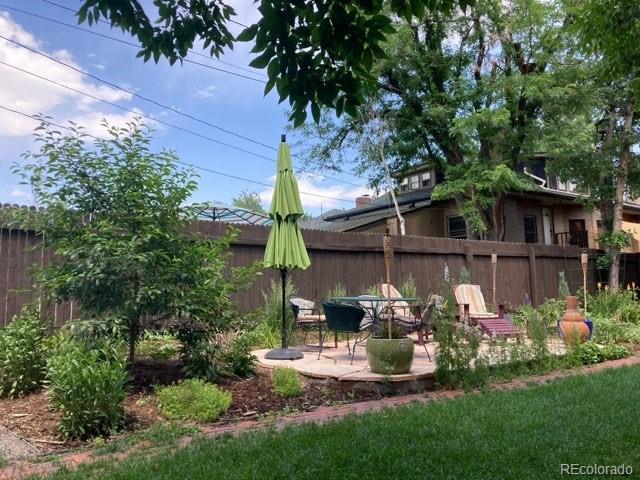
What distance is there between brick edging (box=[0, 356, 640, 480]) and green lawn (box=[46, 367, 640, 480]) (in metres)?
0.19

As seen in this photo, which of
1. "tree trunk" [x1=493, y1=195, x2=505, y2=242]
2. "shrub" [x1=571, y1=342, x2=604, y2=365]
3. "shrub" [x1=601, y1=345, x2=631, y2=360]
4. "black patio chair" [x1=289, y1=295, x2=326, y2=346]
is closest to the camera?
"shrub" [x1=571, y1=342, x2=604, y2=365]

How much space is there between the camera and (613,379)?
17.3 feet

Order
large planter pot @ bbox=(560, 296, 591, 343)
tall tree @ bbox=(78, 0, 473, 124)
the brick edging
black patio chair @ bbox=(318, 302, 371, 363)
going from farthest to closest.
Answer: large planter pot @ bbox=(560, 296, 591, 343)
black patio chair @ bbox=(318, 302, 371, 363)
the brick edging
tall tree @ bbox=(78, 0, 473, 124)

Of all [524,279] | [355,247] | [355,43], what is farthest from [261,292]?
[524,279]

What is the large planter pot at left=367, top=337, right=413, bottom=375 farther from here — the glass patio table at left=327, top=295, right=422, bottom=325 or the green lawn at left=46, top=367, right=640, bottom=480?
the green lawn at left=46, top=367, right=640, bottom=480

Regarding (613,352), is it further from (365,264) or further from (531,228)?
(531,228)

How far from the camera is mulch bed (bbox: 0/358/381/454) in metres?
3.62

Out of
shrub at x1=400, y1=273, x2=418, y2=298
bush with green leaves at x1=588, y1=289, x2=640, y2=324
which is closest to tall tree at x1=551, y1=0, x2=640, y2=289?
bush with green leaves at x1=588, y1=289, x2=640, y2=324

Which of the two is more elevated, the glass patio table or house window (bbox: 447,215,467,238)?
house window (bbox: 447,215,467,238)

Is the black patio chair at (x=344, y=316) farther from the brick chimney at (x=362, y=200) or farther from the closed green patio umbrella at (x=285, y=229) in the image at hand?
the brick chimney at (x=362, y=200)

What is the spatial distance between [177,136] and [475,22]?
11647 mm

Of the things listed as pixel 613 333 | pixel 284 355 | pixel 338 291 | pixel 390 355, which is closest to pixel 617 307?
pixel 613 333

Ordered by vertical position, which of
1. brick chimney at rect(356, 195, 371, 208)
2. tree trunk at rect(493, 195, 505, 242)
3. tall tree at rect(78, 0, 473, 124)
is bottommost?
tall tree at rect(78, 0, 473, 124)

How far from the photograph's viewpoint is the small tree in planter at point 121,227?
4.41 m
